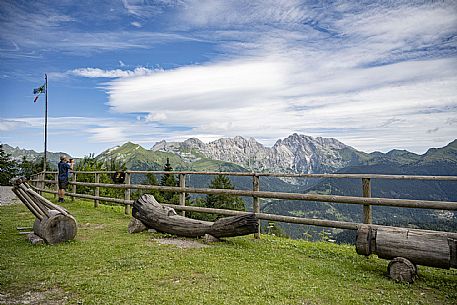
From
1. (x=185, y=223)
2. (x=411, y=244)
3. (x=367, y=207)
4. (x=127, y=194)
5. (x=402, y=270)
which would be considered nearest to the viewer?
(x=402, y=270)

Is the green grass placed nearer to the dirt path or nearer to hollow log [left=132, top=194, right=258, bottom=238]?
hollow log [left=132, top=194, right=258, bottom=238]

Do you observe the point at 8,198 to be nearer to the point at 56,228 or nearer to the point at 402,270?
the point at 56,228

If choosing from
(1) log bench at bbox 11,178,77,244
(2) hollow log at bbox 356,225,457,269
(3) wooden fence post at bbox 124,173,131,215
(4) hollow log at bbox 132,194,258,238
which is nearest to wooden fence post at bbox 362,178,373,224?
(2) hollow log at bbox 356,225,457,269

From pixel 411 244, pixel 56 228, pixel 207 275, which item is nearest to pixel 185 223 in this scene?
pixel 56 228

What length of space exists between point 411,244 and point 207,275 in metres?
3.52

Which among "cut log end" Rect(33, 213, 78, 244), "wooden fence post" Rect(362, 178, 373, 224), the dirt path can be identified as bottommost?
the dirt path

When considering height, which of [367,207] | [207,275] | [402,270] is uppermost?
[367,207]

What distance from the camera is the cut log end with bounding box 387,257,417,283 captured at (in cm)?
585

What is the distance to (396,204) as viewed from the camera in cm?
693

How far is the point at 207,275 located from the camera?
19.6 ft

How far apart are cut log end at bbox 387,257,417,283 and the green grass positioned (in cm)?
14

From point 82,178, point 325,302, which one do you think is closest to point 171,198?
point 82,178

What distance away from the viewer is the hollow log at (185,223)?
26.3 feet

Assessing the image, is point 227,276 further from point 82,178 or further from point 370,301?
point 82,178
